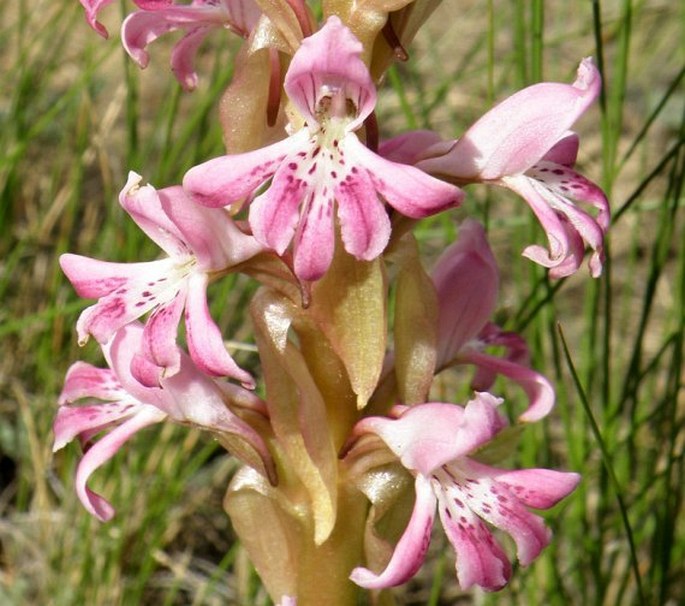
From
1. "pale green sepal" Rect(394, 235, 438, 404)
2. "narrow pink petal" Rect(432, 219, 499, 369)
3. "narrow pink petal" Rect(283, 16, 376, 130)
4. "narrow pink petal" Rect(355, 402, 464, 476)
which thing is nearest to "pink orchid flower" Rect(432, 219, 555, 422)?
"narrow pink petal" Rect(432, 219, 499, 369)

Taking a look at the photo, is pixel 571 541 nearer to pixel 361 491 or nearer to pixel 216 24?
pixel 361 491

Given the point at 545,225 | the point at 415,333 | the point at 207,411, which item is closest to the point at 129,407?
the point at 207,411

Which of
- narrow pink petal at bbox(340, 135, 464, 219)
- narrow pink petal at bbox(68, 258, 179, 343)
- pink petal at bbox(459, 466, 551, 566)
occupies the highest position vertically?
narrow pink petal at bbox(340, 135, 464, 219)

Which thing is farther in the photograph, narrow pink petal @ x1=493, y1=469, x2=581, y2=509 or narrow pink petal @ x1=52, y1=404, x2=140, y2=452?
narrow pink petal @ x1=52, y1=404, x2=140, y2=452

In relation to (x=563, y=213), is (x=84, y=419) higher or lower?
lower

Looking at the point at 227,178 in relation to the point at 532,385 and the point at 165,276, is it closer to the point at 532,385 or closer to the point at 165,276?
the point at 165,276

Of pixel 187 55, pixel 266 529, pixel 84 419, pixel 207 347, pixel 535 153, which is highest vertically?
pixel 187 55

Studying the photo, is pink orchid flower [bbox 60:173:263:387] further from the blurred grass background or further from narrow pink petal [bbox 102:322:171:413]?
A: the blurred grass background
